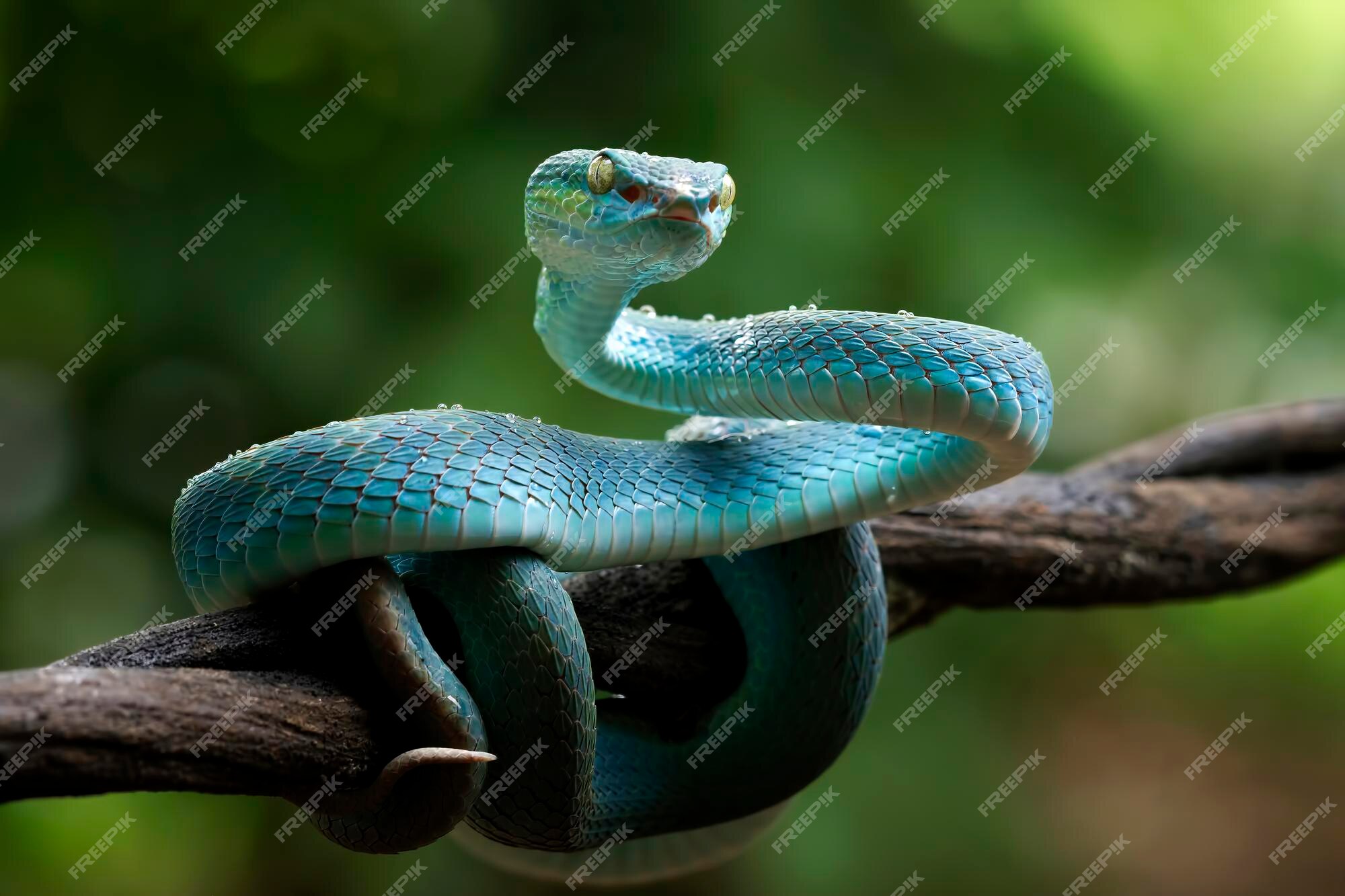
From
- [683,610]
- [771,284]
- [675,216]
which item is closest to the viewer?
[675,216]

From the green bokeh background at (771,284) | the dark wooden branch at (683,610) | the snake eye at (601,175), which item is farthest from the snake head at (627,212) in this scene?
the green bokeh background at (771,284)

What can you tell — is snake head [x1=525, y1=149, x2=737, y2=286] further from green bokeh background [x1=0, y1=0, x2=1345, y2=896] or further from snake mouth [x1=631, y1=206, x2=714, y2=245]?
green bokeh background [x1=0, y1=0, x2=1345, y2=896]

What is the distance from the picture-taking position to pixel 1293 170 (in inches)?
214

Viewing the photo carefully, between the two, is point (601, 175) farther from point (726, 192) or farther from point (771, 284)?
point (771, 284)

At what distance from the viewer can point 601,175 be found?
6.63ft

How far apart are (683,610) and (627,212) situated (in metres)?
0.91

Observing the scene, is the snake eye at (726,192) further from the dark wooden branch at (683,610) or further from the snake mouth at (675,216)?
the dark wooden branch at (683,610)

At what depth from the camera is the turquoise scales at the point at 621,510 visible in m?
1.59

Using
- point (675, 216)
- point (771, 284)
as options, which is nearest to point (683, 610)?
point (675, 216)

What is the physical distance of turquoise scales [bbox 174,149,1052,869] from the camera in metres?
1.59

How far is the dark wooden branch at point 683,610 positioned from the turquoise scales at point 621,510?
0.09 metres

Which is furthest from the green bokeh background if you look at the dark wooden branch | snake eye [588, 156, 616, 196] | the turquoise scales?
snake eye [588, 156, 616, 196]

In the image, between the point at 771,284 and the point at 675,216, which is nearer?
the point at 675,216

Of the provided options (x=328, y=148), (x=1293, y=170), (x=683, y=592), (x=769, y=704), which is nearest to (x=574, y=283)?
(x=683, y=592)
